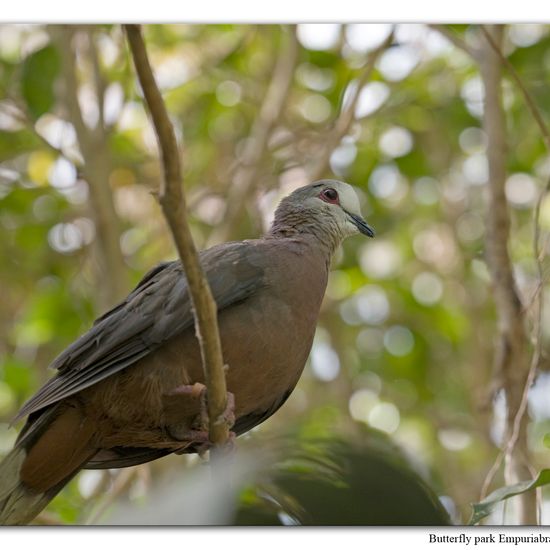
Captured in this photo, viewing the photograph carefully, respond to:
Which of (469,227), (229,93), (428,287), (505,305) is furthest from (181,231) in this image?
(428,287)

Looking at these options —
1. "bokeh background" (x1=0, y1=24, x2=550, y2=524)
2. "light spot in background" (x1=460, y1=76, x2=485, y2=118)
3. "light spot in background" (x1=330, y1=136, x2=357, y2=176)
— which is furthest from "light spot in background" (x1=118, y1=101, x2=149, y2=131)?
"light spot in background" (x1=460, y1=76, x2=485, y2=118)

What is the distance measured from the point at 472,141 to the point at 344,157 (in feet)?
1.99

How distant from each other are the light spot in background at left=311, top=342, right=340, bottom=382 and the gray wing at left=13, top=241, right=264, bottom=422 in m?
1.54

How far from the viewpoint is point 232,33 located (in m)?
3.43

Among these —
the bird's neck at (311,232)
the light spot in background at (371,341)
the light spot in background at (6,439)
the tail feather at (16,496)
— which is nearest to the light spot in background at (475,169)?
the light spot in background at (371,341)

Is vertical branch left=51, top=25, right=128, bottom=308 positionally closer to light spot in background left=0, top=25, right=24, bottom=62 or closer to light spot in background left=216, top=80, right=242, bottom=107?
light spot in background left=0, top=25, right=24, bottom=62

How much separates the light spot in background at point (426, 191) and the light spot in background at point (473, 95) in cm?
46

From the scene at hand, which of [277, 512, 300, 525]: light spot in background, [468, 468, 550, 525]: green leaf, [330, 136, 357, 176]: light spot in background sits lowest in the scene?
[277, 512, 300, 525]: light spot in background

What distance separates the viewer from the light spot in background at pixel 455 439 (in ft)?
13.0

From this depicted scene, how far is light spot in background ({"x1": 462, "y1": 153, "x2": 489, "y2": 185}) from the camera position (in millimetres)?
3866

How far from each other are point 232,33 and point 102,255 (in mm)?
956

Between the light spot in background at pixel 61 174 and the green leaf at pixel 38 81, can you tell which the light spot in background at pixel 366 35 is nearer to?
the green leaf at pixel 38 81

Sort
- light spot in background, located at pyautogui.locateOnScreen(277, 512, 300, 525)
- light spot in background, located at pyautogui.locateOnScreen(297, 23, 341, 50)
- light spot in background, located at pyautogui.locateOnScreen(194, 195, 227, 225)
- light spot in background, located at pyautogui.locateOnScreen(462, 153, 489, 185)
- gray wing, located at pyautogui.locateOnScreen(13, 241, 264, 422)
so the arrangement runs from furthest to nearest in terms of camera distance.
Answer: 1. light spot in background, located at pyautogui.locateOnScreen(194, 195, 227, 225)
2. light spot in background, located at pyautogui.locateOnScreen(462, 153, 489, 185)
3. light spot in background, located at pyautogui.locateOnScreen(297, 23, 341, 50)
4. gray wing, located at pyautogui.locateOnScreen(13, 241, 264, 422)
5. light spot in background, located at pyautogui.locateOnScreen(277, 512, 300, 525)

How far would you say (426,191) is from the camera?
4141 mm
